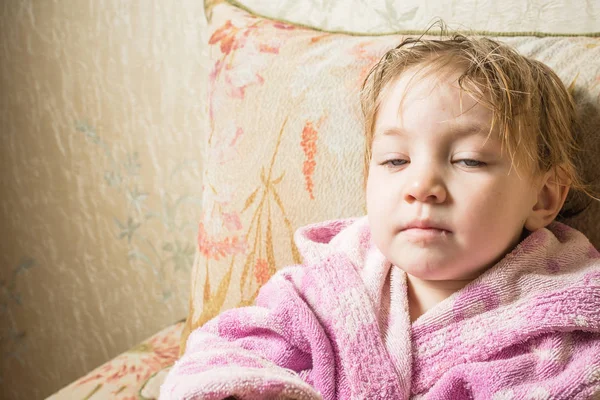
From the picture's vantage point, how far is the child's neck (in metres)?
0.81

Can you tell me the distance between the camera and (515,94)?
0.76 m

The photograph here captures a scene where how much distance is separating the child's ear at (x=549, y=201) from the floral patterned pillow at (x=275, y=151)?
20cm

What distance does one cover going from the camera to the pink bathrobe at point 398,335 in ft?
2.25

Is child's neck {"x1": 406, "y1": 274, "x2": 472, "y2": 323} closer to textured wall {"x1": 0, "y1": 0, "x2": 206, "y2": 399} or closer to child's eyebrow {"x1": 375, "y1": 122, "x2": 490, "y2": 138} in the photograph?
child's eyebrow {"x1": 375, "y1": 122, "x2": 490, "y2": 138}

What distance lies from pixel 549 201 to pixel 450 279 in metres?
0.16

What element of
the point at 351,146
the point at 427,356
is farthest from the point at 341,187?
the point at 427,356

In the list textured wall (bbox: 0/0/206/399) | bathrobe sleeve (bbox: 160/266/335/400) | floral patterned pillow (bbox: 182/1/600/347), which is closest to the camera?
bathrobe sleeve (bbox: 160/266/335/400)

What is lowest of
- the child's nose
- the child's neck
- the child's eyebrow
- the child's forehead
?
the child's neck

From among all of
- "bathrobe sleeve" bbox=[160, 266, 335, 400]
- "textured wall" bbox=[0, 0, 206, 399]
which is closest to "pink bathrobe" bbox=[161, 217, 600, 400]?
"bathrobe sleeve" bbox=[160, 266, 335, 400]

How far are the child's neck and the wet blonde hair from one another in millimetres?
166

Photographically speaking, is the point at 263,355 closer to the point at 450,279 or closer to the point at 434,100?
the point at 450,279

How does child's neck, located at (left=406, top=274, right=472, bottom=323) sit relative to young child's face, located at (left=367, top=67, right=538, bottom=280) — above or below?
below

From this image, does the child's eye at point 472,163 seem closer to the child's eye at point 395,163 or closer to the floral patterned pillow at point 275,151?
the child's eye at point 395,163

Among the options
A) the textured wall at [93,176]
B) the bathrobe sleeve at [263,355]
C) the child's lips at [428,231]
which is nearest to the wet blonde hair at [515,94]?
the child's lips at [428,231]
